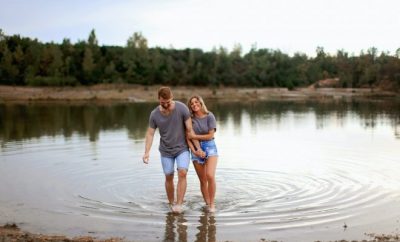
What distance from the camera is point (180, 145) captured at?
9461 millimetres

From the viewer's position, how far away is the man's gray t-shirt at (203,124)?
9461 millimetres

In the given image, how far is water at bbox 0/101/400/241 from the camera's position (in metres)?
8.59

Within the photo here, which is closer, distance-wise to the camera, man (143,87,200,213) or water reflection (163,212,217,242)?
water reflection (163,212,217,242)

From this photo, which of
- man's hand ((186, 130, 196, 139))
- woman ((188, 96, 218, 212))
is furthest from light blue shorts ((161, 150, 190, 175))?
man's hand ((186, 130, 196, 139))

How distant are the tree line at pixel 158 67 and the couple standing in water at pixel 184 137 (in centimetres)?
8125

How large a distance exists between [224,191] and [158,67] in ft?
298

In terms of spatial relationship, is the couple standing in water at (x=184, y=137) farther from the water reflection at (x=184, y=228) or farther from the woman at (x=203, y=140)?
the water reflection at (x=184, y=228)

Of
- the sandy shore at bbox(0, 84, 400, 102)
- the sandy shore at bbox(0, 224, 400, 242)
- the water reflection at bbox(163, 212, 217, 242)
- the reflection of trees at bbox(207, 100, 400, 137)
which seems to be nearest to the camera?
the sandy shore at bbox(0, 224, 400, 242)

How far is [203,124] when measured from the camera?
9469mm

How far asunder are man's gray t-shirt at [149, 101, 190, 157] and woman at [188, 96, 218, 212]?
6.9 inches

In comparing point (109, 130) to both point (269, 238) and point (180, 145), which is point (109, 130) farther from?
point (269, 238)

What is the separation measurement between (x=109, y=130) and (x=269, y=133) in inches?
321

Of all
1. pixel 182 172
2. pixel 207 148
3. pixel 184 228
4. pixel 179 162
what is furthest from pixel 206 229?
pixel 207 148

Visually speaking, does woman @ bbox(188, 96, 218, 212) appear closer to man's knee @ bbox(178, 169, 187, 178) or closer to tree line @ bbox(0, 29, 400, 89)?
man's knee @ bbox(178, 169, 187, 178)
